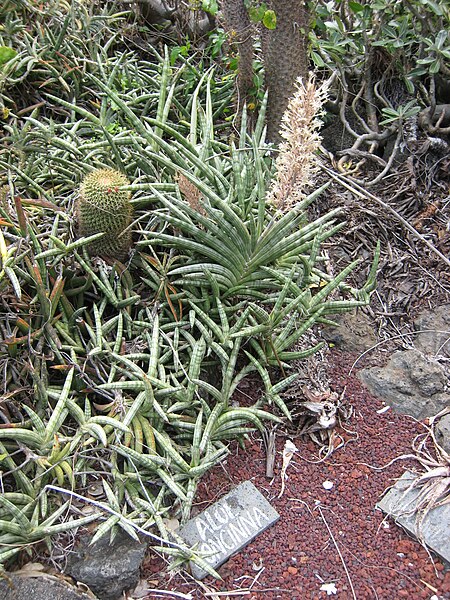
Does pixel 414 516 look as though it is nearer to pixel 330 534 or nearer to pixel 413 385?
pixel 330 534

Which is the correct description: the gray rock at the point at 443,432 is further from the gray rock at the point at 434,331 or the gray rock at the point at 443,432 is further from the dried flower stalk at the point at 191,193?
the dried flower stalk at the point at 191,193

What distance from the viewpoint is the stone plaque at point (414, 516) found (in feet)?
6.50

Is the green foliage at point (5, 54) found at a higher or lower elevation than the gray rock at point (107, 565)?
higher

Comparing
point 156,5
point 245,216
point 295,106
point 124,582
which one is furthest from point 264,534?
point 156,5

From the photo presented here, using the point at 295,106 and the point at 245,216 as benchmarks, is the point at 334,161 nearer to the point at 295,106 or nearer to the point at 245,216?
the point at 245,216

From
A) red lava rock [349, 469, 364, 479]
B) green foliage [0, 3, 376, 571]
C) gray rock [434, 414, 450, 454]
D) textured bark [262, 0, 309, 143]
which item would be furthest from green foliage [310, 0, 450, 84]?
red lava rock [349, 469, 364, 479]

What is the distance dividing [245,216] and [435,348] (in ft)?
3.68

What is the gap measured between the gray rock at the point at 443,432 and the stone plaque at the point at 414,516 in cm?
19

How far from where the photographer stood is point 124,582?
73.2 inches

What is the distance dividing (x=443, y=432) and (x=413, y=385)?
0.98 feet

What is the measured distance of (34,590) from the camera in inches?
69.3

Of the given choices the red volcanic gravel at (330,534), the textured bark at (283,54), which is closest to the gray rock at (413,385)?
the red volcanic gravel at (330,534)

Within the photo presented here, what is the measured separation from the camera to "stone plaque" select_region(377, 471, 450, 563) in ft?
6.50

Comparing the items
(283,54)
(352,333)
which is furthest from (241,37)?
(352,333)
